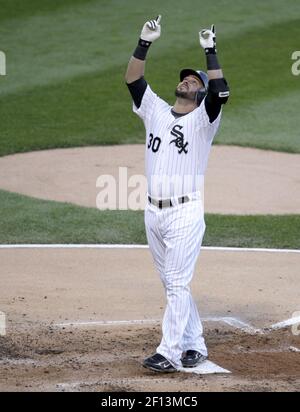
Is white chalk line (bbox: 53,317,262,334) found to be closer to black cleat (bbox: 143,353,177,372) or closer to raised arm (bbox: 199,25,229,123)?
black cleat (bbox: 143,353,177,372)

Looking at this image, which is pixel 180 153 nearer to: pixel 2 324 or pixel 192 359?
pixel 192 359

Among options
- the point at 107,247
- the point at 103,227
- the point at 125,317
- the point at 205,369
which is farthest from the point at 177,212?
the point at 103,227

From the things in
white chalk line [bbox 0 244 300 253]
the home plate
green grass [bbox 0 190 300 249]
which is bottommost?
the home plate

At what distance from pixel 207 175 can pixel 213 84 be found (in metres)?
6.70

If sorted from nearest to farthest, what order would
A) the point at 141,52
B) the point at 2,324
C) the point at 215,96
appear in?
the point at 215,96
the point at 141,52
the point at 2,324

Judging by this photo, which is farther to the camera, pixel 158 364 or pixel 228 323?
pixel 228 323

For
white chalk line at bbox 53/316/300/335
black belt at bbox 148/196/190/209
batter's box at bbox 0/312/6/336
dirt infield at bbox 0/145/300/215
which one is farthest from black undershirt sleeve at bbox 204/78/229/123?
dirt infield at bbox 0/145/300/215

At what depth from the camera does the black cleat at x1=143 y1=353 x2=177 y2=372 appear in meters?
7.26

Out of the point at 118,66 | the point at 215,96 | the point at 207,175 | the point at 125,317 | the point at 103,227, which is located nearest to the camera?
the point at 215,96

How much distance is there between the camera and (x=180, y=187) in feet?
24.3

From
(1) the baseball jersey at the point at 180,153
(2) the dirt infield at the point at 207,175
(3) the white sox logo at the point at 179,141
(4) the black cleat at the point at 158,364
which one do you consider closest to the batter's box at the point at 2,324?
(4) the black cleat at the point at 158,364

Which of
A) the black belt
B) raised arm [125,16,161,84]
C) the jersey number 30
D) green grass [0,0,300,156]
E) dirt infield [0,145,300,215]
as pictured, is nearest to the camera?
the black belt

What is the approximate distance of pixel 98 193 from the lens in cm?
1298
